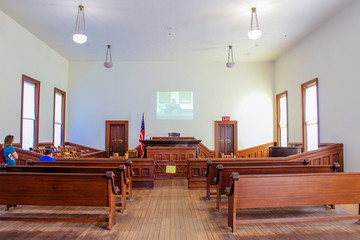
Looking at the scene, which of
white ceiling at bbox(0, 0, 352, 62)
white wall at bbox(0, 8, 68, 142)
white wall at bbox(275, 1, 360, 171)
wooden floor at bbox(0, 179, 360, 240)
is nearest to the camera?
wooden floor at bbox(0, 179, 360, 240)

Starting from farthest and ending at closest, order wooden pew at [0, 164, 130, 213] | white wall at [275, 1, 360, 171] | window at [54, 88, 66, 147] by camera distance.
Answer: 1. window at [54, 88, 66, 147]
2. white wall at [275, 1, 360, 171]
3. wooden pew at [0, 164, 130, 213]

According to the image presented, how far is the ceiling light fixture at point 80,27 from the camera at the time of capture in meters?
6.22

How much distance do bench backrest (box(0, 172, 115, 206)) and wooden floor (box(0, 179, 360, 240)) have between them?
1.17 feet

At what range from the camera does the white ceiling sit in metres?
6.24

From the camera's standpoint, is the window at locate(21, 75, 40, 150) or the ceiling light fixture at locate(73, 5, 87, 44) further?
the window at locate(21, 75, 40, 150)

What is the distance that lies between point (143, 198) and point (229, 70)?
7.67m

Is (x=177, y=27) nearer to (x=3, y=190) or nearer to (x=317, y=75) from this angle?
(x=317, y=75)

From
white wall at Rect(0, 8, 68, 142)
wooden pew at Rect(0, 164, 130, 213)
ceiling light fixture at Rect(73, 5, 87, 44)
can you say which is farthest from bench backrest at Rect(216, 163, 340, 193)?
white wall at Rect(0, 8, 68, 142)

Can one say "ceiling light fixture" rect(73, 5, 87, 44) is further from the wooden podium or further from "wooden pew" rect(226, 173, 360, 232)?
"wooden pew" rect(226, 173, 360, 232)

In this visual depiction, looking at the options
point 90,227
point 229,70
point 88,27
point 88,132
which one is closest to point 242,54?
point 229,70

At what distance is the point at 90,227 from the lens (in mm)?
3385

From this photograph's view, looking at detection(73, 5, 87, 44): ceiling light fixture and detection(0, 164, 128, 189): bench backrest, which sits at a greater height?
detection(73, 5, 87, 44): ceiling light fixture

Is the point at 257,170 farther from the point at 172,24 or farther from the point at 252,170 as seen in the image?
the point at 172,24

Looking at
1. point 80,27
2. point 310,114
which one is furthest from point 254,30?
point 80,27
